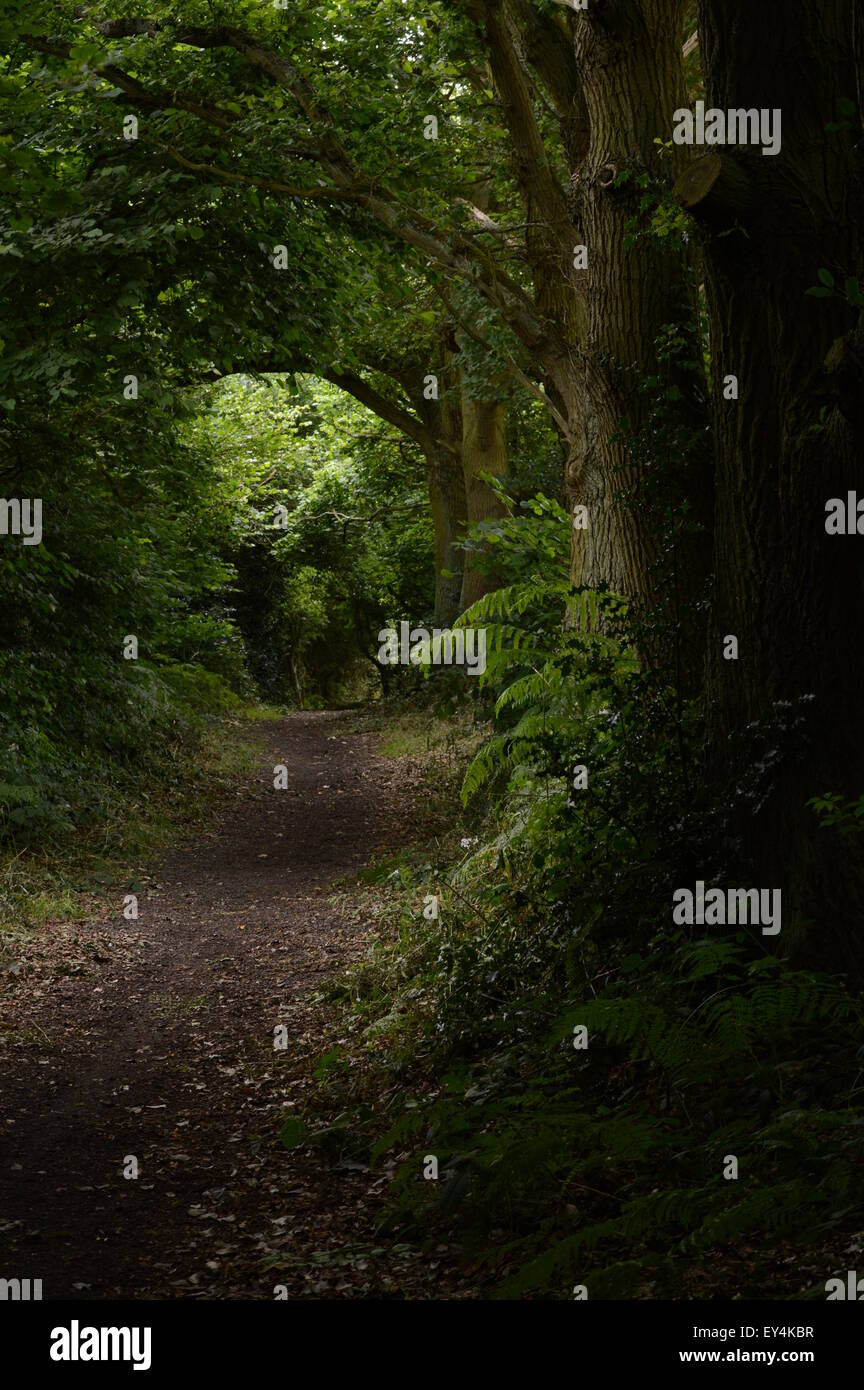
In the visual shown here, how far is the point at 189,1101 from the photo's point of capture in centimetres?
647

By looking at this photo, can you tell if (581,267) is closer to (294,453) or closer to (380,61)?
(380,61)

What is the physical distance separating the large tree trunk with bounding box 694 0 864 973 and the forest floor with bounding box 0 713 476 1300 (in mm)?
2258

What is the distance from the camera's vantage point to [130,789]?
14023mm

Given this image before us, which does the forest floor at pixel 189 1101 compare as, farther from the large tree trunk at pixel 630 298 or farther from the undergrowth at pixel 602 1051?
the large tree trunk at pixel 630 298

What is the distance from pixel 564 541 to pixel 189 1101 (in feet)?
19.1

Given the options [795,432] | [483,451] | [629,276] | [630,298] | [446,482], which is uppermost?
[446,482]

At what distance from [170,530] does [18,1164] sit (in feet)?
37.6

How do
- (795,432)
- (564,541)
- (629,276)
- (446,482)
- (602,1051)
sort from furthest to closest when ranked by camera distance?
(446,482)
(564,541)
(629,276)
(602,1051)
(795,432)

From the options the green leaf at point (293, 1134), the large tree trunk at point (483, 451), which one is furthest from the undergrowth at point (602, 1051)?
the large tree trunk at point (483, 451)

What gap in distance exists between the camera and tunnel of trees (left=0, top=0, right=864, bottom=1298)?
4.49 m

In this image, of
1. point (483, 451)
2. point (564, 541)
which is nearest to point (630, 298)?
point (564, 541)

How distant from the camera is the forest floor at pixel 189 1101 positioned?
4500 millimetres

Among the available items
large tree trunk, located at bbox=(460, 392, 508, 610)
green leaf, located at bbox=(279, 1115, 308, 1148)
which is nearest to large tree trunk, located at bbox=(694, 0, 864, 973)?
green leaf, located at bbox=(279, 1115, 308, 1148)

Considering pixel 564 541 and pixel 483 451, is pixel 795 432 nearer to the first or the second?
pixel 564 541
